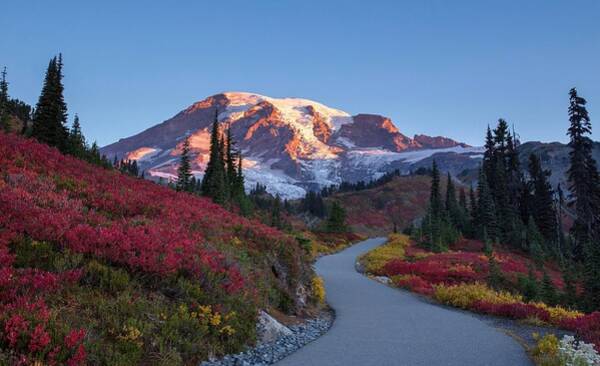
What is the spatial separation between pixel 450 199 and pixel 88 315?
257 ft

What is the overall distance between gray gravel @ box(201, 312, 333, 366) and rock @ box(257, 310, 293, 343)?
0.13 m

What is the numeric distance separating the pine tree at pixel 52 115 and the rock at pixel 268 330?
1298 inches

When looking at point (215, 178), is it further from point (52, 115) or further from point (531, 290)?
point (531, 290)

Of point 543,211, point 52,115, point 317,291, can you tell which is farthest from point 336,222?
point 317,291

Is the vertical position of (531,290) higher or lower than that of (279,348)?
lower

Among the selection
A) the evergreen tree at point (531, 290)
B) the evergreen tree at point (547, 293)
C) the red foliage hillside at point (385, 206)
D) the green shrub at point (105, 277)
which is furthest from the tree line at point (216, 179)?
the red foliage hillside at point (385, 206)

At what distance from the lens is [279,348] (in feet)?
33.0

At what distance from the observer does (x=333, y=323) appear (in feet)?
44.4

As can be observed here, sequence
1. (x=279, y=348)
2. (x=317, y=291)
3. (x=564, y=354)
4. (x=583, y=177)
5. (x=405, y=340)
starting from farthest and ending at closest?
(x=583, y=177) < (x=317, y=291) < (x=405, y=340) < (x=279, y=348) < (x=564, y=354)

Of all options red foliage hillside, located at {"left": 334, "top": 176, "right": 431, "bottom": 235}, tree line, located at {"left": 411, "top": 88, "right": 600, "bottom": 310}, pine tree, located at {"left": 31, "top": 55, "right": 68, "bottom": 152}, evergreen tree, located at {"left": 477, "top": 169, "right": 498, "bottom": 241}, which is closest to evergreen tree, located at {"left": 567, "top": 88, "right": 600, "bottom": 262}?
tree line, located at {"left": 411, "top": 88, "right": 600, "bottom": 310}

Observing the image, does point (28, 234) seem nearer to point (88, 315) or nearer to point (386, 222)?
point (88, 315)

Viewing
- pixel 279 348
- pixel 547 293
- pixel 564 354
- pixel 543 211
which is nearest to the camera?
pixel 564 354

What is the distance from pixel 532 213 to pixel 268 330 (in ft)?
225

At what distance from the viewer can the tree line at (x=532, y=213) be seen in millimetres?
44125
